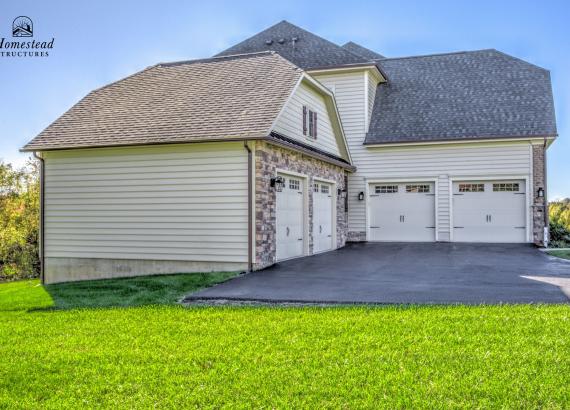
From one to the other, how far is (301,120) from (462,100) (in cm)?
836

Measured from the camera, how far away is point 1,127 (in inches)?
932

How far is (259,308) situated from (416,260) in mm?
7093

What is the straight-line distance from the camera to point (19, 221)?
26.1 m

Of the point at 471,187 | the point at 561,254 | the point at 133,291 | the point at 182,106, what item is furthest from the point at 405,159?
the point at 133,291

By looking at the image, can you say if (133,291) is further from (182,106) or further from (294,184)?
(294,184)

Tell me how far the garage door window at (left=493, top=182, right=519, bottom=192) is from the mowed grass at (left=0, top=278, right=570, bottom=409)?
12.4 metres

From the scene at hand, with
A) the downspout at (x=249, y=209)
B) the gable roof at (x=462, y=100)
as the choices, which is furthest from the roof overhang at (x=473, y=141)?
the downspout at (x=249, y=209)

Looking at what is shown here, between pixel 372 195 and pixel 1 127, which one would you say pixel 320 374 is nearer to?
pixel 372 195

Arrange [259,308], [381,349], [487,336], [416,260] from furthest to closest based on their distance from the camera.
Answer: [416,260] < [259,308] < [487,336] < [381,349]

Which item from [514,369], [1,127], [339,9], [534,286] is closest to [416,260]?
[534,286]

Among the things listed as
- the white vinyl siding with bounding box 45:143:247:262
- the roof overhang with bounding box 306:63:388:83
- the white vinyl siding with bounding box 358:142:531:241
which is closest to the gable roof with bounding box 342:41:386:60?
the roof overhang with bounding box 306:63:388:83

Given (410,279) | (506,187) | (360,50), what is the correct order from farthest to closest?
(360,50) → (506,187) → (410,279)

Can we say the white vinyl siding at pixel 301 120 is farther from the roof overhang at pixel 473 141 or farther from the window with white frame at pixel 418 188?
the window with white frame at pixel 418 188

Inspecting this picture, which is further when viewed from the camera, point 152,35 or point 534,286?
point 152,35
